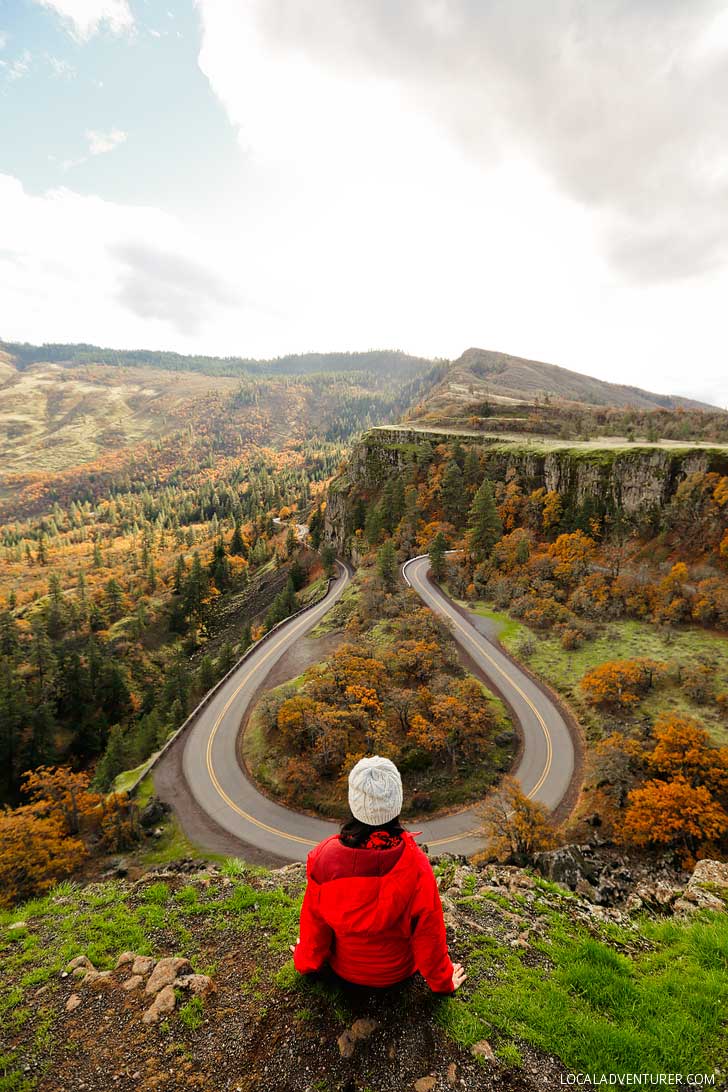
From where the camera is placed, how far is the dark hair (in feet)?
16.2

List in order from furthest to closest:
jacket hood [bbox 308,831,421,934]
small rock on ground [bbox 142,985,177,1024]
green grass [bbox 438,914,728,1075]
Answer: small rock on ground [bbox 142,985,177,1024], green grass [bbox 438,914,728,1075], jacket hood [bbox 308,831,421,934]

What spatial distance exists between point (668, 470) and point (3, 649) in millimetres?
92048

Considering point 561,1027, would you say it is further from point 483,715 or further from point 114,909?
point 483,715

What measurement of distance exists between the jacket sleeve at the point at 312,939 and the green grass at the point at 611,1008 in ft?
5.44

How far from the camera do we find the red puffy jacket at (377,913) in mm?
4820

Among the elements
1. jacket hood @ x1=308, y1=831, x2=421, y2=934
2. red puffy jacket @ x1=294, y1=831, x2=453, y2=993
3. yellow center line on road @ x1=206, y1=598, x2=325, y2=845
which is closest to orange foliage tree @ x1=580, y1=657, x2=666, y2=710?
yellow center line on road @ x1=206, y1=598, x2=325, y2=845

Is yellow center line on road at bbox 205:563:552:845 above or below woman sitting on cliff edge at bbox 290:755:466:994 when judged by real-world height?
below

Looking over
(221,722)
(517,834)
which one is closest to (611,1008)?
(517,834)

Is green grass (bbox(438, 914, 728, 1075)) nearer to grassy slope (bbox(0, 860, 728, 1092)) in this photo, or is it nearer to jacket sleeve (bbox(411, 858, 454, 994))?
grassy slope (bbox(0, 860, 728, 1092))

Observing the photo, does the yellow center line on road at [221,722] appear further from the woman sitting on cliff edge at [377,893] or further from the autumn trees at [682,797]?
the woman sitting on cliff edge at [377,893]

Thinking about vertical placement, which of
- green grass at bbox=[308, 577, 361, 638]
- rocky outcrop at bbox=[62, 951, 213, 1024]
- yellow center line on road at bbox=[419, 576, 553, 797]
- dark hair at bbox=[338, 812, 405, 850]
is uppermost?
dark hair at bbox=[338, 812, 405, 850]

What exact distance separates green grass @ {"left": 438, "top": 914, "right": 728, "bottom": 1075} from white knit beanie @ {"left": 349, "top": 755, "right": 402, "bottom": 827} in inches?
120

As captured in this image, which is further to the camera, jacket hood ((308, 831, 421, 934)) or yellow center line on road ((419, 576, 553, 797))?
yellow center line on road ((419, 576, 553, 797))

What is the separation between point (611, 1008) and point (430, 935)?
3.11 m
